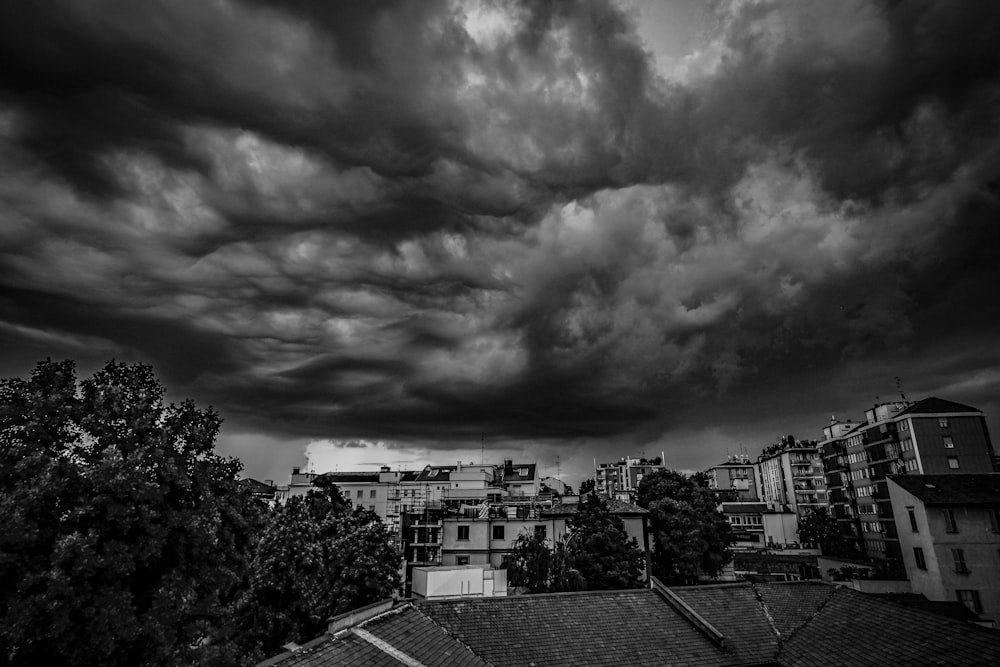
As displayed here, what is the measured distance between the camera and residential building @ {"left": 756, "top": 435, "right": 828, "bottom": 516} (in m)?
113

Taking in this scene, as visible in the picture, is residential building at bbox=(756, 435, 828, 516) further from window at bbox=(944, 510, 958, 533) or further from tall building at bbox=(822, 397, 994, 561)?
window at bbox=(944, 510, 958, 533)

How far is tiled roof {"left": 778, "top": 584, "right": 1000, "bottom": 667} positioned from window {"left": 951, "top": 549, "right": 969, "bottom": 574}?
97.0ft

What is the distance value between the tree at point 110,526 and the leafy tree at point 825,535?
286 feet

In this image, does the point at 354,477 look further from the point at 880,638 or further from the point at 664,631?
the point at 880,638

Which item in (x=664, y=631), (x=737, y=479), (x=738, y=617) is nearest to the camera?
(x=664, y=631)

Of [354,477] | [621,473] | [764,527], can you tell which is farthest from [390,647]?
[621,473]

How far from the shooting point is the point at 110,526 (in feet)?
54.3


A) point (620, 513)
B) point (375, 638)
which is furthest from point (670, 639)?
point (620, 513)

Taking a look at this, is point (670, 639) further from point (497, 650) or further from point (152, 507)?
point (152, 507)

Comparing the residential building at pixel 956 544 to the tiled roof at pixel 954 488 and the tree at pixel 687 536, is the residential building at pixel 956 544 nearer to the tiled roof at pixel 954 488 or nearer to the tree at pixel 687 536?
the tiled roof at pixel 954 488

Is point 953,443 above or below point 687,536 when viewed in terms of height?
above

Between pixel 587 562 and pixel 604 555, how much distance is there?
1685 mm

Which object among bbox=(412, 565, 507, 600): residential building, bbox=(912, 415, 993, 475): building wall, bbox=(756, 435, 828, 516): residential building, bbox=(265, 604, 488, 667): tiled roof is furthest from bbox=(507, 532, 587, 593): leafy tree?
bbox=(756, 435, 828, 516): residential building

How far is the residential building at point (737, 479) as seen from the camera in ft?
452
